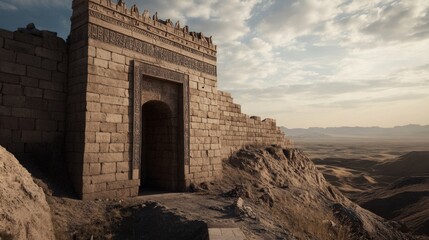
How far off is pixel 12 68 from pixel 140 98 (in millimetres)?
2745

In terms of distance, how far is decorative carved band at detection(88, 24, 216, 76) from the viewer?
6898mm

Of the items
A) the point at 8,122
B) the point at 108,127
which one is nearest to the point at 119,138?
the point at 108,127

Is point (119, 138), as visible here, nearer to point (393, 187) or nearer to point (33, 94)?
point (33, 94)

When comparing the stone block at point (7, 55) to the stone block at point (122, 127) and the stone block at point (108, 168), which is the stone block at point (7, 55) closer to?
the stone block at point (122, 127)

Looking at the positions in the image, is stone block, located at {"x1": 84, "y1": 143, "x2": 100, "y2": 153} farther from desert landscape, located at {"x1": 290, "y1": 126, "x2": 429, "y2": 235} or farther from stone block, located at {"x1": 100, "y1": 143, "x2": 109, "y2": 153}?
desert landscape, located at {"x1": 290, "y1": 126, "x2": 429, "y2": 235}

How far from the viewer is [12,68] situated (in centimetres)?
627

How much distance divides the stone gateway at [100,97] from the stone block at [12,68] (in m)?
0.02

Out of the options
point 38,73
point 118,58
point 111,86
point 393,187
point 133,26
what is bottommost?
point 393,187

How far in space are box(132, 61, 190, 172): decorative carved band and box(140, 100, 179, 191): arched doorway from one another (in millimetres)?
299

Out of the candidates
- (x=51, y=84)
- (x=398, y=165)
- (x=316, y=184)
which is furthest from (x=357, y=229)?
(x=398, y=165)

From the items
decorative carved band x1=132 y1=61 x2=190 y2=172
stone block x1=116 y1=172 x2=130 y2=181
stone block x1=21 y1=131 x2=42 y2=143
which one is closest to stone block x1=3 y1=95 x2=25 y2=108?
stone block x1=21 y1=131 x2=42 y2=143

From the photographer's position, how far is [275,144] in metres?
14.4

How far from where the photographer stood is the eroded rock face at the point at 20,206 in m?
3.65

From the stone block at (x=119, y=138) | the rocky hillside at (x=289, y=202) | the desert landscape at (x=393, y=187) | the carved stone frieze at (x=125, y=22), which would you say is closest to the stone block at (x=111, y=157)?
the stone block at (x=119, y=138)
